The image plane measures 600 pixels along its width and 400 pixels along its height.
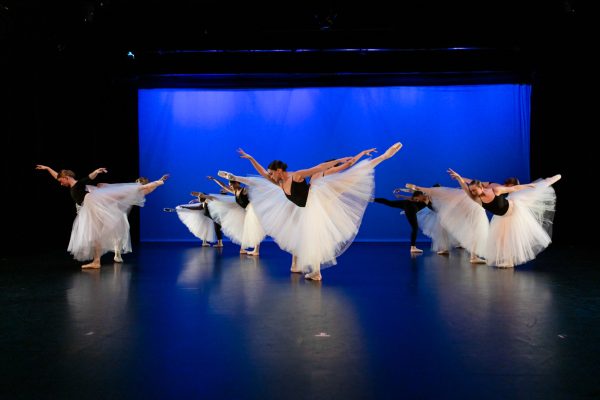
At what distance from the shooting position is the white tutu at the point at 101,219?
587cm

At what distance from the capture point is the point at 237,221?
803 cm

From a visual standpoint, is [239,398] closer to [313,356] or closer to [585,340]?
[313,356]

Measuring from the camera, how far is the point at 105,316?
3363mm

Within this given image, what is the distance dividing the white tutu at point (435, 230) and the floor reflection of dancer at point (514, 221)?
1418 mm

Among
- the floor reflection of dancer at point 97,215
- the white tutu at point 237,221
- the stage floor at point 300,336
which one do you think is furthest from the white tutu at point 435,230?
the floor reflection of dancer at point 97,215

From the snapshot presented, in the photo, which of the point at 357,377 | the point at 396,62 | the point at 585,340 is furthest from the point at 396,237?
the point at 357,377

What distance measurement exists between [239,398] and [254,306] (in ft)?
5.55

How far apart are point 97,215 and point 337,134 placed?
5.25 metres

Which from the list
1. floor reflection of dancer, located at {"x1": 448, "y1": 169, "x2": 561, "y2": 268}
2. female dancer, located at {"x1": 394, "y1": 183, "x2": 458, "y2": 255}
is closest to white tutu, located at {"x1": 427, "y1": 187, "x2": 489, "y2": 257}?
floor reflection of dancer, located at {"x1": 448, "y1": 169, "x2": 561, "y2": 268}

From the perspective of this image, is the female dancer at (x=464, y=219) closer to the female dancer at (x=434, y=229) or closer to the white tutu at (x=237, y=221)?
the female dancer at (x=434, y=229)

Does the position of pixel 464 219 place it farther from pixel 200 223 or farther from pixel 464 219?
pixel 200 223

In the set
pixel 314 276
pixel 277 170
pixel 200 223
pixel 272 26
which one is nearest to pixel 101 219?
pixel 277 170

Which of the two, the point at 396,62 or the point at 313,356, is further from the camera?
the point at 396,62

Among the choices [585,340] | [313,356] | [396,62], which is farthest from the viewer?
[396,62]
